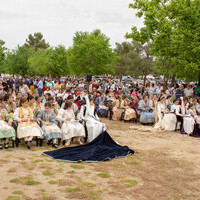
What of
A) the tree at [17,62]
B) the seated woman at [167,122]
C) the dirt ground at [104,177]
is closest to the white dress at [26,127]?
the dirt ground at [104,177]

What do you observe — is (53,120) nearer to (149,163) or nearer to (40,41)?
(149,163)

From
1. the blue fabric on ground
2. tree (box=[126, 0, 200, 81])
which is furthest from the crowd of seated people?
tree (box=[126, 0, 200, 81])

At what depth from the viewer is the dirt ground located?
4324 millimetres

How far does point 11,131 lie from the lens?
260 inches

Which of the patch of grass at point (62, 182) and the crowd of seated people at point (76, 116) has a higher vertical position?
the crowd of seated people at point (76, 116)

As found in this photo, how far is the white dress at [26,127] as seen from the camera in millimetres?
6719

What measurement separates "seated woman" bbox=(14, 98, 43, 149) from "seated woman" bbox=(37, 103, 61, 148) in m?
0.24

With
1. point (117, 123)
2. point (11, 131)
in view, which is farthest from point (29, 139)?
point (117, 123)

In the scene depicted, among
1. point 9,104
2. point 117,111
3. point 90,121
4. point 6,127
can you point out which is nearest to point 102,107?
point 117,111

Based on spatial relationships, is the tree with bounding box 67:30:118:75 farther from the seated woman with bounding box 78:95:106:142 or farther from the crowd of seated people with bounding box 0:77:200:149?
the seated woman with bounding box 78:95:106:142

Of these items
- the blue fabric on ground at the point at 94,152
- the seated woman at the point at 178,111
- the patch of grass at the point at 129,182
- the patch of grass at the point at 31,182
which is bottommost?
the patch of grass at the point at 129,182

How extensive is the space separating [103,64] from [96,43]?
312 cm

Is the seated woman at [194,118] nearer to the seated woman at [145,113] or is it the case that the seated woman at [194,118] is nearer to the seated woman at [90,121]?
the seated woman at [145,113]

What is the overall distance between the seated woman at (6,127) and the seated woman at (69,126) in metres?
1.46
